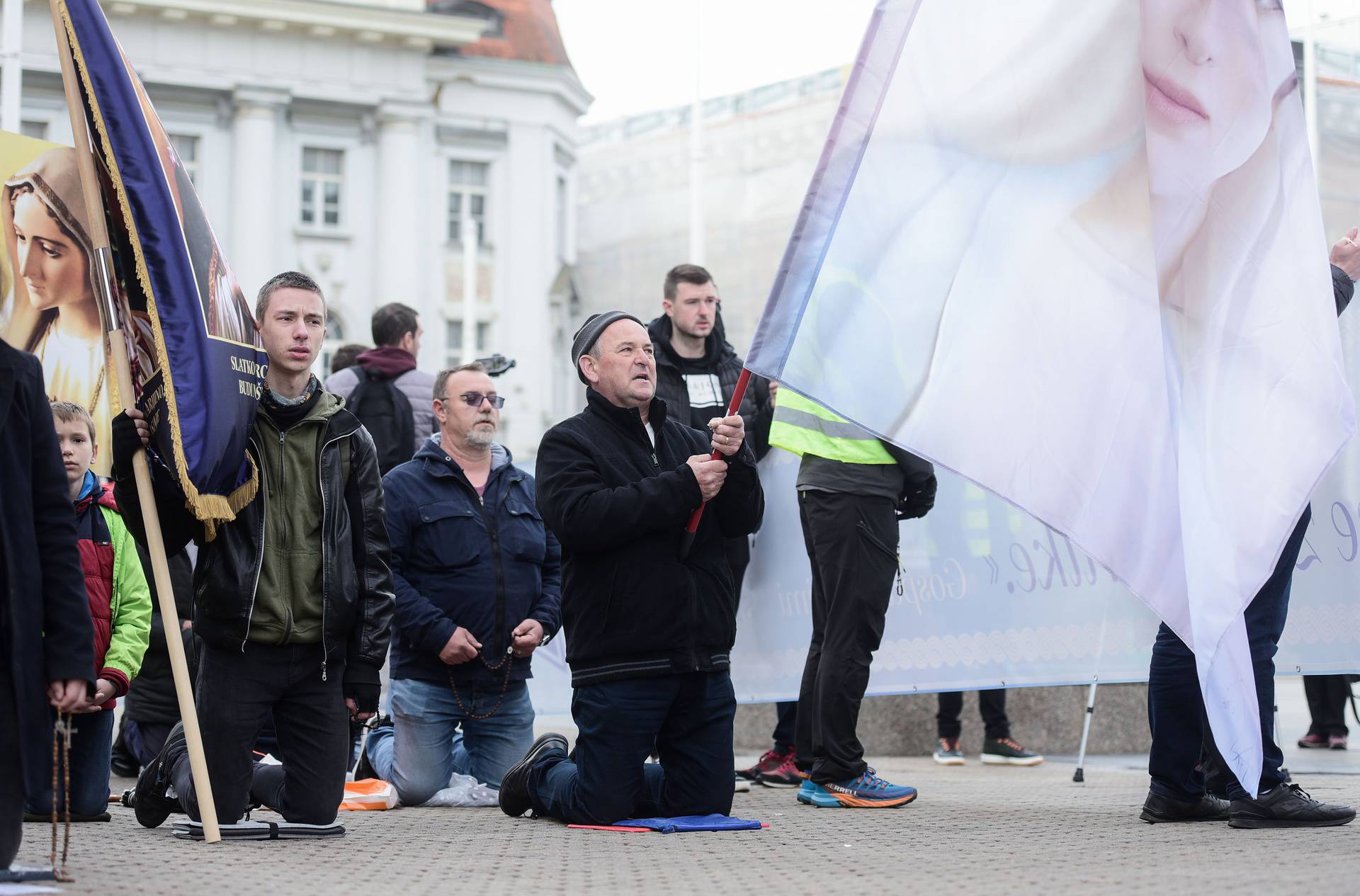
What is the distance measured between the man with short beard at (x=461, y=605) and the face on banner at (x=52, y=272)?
135 centimetres

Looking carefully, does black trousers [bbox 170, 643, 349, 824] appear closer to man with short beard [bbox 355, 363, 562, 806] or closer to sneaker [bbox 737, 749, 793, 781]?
man with short beard [bbox 355, 363, 562, 806]

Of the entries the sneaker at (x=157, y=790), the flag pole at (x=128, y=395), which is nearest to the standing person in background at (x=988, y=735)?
the sneaker at (x=157, y=790)

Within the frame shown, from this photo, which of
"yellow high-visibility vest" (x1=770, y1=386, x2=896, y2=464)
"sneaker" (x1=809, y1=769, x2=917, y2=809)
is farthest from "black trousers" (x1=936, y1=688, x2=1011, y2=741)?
"yellow high-visibility vest" (x1=770, y1=386, x2=896, y2=464)

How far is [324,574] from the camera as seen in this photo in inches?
227

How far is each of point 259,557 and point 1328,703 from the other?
587cm

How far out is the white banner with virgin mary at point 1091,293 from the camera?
5.29 meters

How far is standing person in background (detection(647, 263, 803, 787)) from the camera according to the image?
7973mm

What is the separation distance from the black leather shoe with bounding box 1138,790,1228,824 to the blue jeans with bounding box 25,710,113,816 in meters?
3.69

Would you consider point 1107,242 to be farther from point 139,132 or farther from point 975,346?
point 139,132

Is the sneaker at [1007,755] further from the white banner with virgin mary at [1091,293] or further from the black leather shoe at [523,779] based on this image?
the white banner with virgin mary at [1091,293]

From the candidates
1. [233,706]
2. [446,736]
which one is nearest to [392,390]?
[446,736]

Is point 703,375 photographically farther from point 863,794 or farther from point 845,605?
point 863,794

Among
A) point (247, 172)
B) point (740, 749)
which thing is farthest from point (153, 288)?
point (247, 172)

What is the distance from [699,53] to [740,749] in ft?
65.7
